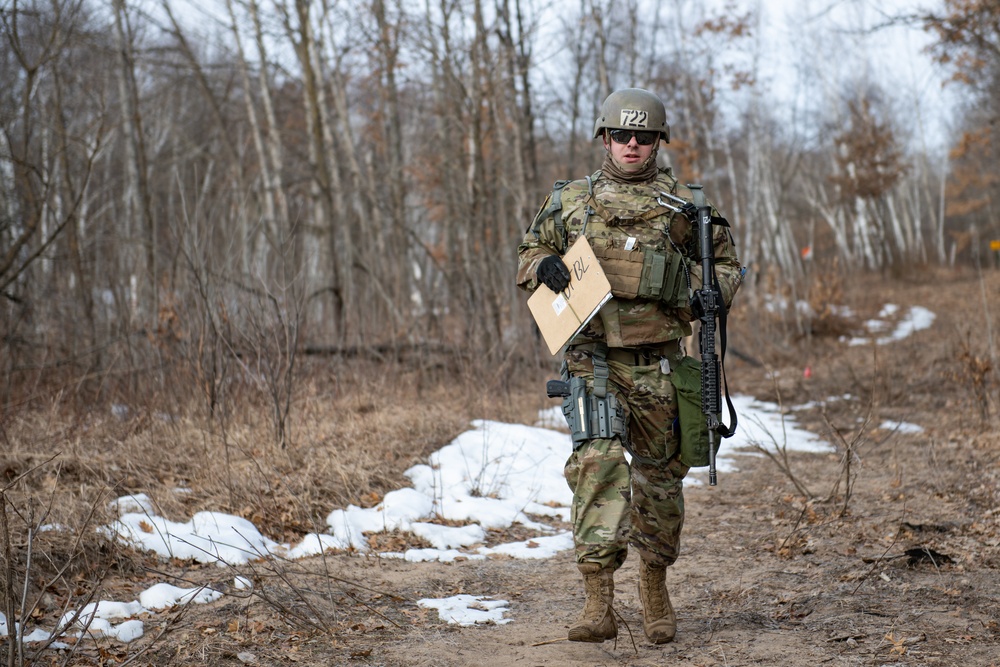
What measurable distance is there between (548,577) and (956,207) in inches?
1558

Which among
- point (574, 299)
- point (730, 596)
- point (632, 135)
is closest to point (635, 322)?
point (574, 299)

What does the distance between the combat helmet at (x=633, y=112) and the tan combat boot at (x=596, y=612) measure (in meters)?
1.54

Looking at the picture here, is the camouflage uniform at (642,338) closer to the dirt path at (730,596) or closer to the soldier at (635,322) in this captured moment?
the soldier at (635,322)

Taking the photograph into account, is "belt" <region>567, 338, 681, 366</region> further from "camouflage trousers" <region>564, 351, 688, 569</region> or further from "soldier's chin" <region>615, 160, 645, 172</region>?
"soldier's chin" <region>615, 160, 645, 172</region>

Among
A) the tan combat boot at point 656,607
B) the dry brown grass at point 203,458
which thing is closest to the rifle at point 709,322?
the tan combat boot at point 656,607

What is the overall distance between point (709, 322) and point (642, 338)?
253 mm

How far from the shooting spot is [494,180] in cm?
1240

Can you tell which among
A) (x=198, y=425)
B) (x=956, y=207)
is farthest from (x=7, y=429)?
(x=956, y=207)

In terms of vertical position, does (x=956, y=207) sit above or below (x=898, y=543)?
above

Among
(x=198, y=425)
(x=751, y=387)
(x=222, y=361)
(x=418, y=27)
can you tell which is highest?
(x=418, y=27)

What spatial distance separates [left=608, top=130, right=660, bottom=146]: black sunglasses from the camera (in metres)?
3.33

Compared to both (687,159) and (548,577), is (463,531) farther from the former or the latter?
(687,159)

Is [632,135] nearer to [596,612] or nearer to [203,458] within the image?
[596,612]

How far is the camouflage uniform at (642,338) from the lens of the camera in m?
3.23
